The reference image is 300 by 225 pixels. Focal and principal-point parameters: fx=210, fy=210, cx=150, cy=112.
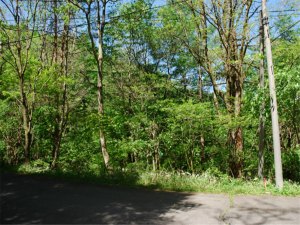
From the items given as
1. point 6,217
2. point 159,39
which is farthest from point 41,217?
point 159,39

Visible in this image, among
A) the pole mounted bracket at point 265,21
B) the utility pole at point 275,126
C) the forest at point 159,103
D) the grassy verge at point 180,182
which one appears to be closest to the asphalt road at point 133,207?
the grassy verge at point 180,182

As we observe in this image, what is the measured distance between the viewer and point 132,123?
471 inches

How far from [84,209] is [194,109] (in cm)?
634

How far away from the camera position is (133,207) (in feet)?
15.0

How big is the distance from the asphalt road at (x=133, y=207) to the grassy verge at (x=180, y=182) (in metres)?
0.47

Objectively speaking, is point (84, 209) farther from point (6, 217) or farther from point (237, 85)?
point (237, 85)

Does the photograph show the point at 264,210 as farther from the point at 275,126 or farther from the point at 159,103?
the point at 159,103

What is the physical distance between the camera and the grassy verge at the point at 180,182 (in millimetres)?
5820

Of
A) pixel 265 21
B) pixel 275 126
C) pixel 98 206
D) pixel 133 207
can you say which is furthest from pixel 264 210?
pixel 265 21

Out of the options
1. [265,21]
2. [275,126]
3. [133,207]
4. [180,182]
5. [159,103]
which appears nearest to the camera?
[133,207]

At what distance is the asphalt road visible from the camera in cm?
386

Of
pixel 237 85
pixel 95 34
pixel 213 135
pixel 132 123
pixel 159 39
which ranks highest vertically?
pixel 159 39

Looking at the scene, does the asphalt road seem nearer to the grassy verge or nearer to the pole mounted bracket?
the grassy verge

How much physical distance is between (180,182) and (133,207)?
99.2 inches
